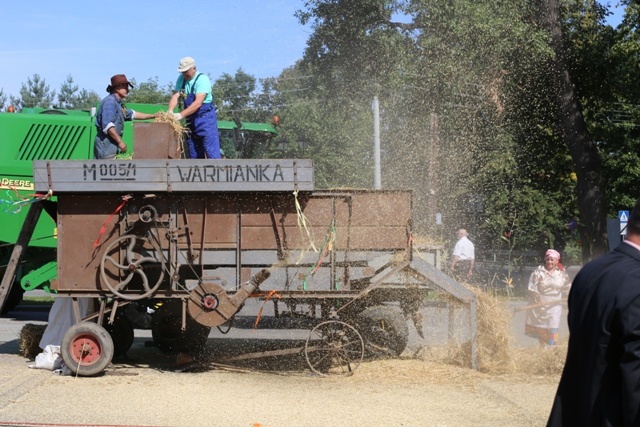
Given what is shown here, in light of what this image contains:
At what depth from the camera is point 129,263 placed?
30.1ft

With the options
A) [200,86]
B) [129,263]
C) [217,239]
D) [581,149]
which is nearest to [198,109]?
[200,86]

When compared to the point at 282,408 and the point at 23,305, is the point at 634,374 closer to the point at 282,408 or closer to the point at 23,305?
the point at 282,408

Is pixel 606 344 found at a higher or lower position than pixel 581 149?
lower

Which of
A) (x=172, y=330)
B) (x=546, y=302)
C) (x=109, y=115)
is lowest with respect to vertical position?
(x=172, y=330)

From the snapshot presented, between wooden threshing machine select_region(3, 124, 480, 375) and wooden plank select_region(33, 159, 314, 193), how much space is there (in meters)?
0.01

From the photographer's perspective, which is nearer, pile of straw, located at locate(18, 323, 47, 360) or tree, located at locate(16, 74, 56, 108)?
pile of straw, located at locate(18, 323, 47, 360)

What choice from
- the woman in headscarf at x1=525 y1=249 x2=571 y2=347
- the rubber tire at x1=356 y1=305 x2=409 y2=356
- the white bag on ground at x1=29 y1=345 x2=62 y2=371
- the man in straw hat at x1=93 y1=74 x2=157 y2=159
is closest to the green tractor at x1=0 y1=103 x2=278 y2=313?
the man in straw hat at x1=93 y1=74 x2=157 y2=159

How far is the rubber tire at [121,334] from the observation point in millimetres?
10562

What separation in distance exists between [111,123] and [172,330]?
8.65 ft

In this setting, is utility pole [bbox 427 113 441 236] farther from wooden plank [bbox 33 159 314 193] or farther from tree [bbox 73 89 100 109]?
tree [bbox 73 89 100 109]

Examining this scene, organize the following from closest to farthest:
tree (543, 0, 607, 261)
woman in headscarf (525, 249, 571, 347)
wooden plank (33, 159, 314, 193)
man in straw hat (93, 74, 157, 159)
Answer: wooden plank (33, 159, 314, 193) → man in straw hat (93, 74, 157, 159) → woman in headscarf (525, 249, 571, 347) → tree (543, 0, 607, 261)

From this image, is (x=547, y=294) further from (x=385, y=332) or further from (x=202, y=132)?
(x=202, y=132)

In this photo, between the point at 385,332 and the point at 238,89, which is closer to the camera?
the point at 385,332

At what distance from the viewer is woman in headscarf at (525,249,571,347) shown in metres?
11.5
